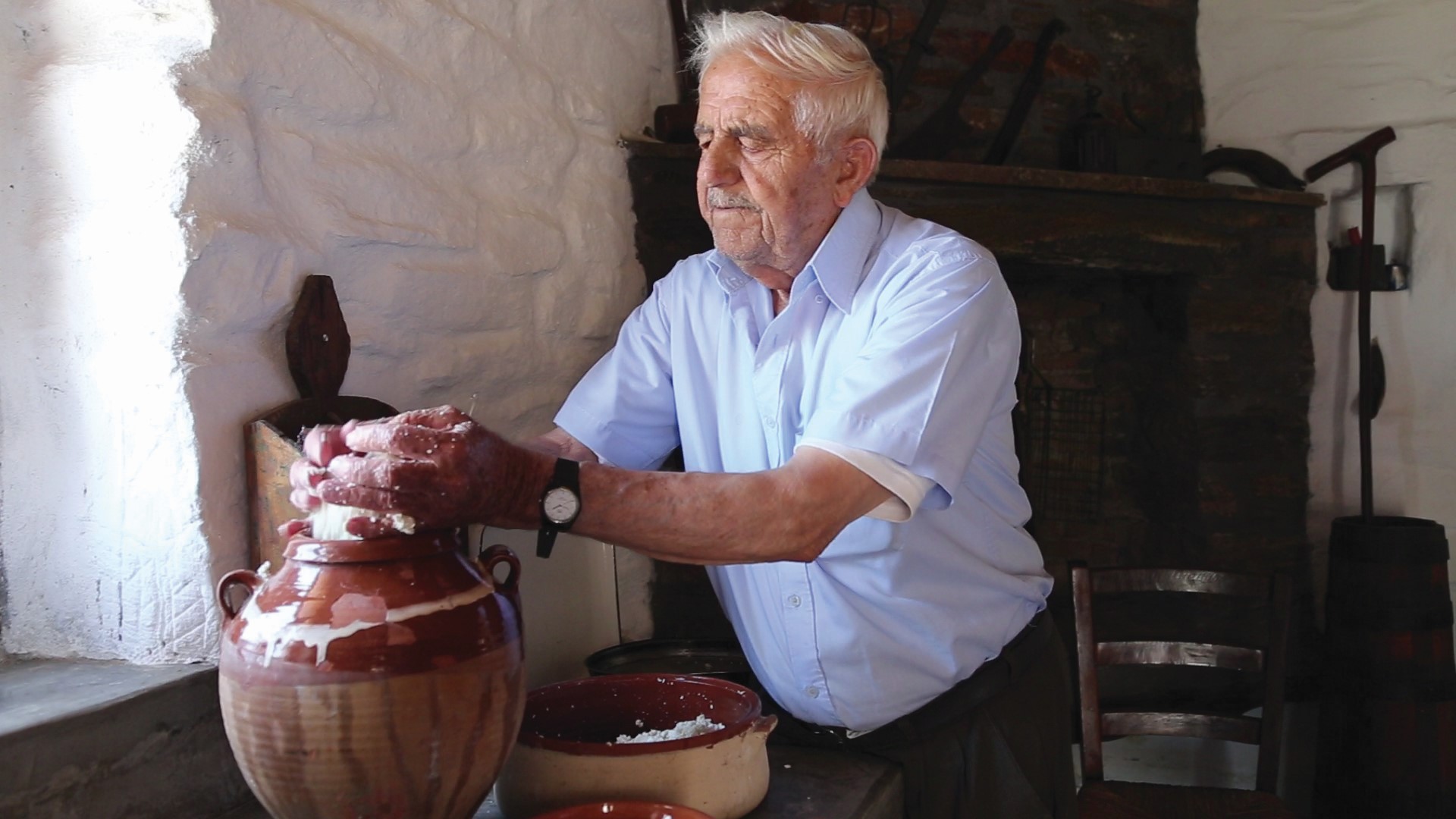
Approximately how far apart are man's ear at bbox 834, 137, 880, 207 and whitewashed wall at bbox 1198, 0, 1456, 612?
1.64 m

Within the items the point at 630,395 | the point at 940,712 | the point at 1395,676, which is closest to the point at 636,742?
the point at 940,712

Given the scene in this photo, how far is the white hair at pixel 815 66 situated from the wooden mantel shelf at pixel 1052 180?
0.40 meters

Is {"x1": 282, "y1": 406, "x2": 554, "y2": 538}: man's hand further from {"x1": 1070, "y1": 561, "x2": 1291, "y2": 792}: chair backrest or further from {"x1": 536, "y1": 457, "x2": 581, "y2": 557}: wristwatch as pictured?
{"x1": 1070, "y1": 561, "x2": 1291, "y2": 792}: chair backrest

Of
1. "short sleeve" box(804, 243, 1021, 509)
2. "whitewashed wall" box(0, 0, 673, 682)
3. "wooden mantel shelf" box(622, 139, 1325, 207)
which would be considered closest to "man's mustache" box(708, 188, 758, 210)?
A: "short sleeve" box(804, 243, 1021, 509)

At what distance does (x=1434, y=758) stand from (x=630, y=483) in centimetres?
211

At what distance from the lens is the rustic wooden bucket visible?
91.6 inches

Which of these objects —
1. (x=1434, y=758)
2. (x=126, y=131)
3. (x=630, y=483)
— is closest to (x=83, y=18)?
(x=126, y=131)

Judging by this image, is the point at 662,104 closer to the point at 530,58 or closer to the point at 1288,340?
the point at 530,58

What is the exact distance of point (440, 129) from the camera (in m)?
1.45

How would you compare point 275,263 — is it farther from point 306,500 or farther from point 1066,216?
point 1066,216

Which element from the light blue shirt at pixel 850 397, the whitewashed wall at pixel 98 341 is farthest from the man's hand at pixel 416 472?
the light blue shirt at pixel 850 397

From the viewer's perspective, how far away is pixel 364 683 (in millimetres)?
865

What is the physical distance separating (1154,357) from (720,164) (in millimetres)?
1685

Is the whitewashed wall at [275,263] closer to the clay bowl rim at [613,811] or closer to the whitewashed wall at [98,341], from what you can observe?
the whitewashed wall at [98,341]
